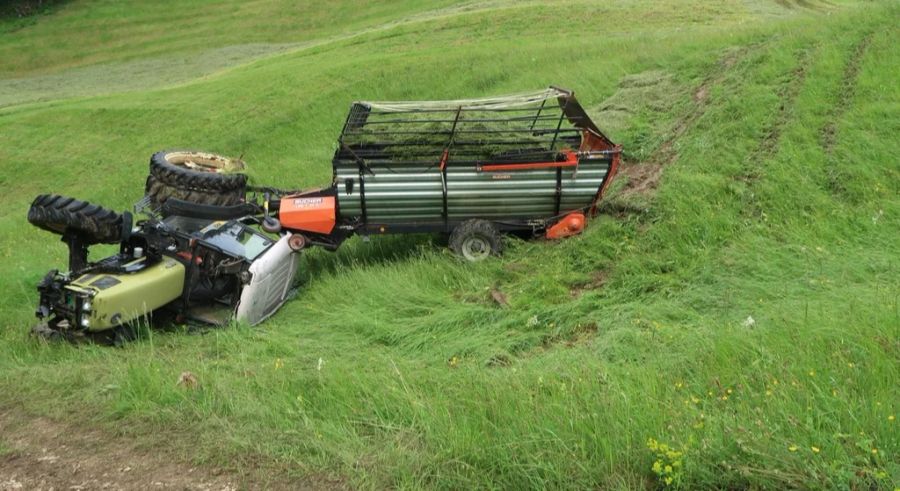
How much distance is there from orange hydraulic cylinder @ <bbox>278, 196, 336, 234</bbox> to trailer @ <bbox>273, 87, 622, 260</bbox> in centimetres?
1

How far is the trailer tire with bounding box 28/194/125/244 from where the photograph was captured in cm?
809

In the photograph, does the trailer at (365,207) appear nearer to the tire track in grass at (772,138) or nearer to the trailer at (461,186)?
the trailer at (461,186)

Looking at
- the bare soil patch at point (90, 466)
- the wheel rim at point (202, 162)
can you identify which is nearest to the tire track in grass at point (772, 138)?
the bare soil patch at point (90, 466)

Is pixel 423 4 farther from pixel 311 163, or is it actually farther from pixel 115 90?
pixel 311 163

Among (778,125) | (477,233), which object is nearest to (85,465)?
(477,233)

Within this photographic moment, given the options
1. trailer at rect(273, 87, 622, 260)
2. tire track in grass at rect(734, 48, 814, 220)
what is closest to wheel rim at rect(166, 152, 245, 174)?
trailer at rect(273, 87, 622, 260)

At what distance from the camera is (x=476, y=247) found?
9.80 metres

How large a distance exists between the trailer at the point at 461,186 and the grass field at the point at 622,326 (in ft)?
1.36

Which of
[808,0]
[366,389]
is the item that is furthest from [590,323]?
[808,0]

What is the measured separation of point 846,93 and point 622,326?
682 cm

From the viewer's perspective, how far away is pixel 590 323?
700cm

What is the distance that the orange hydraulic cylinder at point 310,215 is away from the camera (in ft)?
32.7

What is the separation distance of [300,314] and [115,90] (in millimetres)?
25468

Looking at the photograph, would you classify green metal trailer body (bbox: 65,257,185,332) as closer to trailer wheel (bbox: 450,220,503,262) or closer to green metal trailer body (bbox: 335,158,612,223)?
green metal trailer body (bbox: 335,158,612,223)
